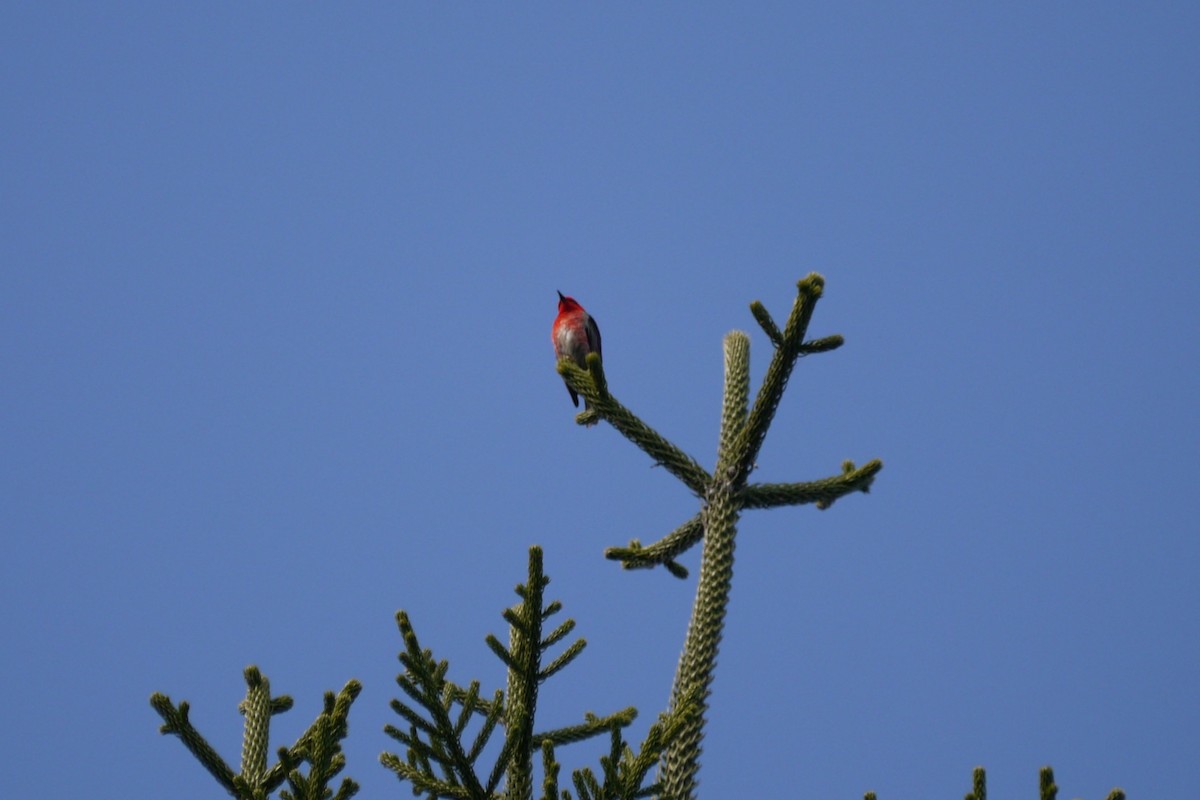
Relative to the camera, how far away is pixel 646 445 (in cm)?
426

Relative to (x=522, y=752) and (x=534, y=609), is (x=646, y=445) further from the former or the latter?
(x=522, y=752)

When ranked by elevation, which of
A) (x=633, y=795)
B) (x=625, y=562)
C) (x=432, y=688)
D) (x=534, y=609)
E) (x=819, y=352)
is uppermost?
(x=819, y=352)

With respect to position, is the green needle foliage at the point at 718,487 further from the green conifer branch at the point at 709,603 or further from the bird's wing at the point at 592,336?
the bird's wing at the point at 592,336

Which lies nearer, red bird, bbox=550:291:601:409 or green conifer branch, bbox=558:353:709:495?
green conifer branch, bbox=558:353:709:495

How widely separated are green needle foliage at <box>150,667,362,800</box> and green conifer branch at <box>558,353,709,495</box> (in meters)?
1.33

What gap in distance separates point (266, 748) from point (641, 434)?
6.15 ft

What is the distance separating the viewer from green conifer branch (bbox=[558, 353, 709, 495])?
4.18 meters

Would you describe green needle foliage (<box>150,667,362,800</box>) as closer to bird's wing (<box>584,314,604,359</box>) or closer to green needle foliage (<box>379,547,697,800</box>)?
green needle foliage (<box>379,547,697,800</box>)

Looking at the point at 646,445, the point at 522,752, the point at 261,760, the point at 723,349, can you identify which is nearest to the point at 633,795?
the point at 522,752

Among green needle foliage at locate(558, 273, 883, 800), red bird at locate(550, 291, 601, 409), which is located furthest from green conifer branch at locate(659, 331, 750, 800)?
red bird at locate(550, 291, 601, 409)

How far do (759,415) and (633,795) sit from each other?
1.39 m

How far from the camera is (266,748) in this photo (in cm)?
433

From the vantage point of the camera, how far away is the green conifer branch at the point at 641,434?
418 centimetres

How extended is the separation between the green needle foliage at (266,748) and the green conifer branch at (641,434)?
52.4 inches
